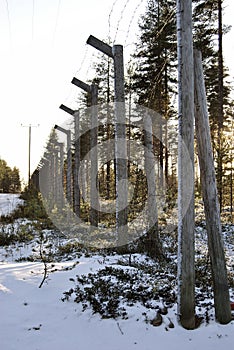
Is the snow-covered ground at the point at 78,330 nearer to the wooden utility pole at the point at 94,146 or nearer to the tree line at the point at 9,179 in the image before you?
the wooden utility pole at the point at 94,146

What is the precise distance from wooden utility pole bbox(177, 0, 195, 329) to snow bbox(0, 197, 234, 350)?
267 mm

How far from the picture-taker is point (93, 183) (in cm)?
1191

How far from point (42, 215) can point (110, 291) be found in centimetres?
1300

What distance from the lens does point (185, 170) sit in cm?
380

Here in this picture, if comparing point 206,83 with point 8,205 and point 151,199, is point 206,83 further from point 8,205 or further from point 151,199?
point 8,205

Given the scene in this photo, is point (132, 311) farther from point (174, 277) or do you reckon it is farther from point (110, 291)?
point (174, 277)

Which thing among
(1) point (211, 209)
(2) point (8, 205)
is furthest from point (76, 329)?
(2) point (8, 205)

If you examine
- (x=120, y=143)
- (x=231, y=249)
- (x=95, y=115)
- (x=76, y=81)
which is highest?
(x=76, y=81)

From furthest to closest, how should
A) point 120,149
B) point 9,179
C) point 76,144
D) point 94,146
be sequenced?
point 9,179
point 76,144
point 94,146
point 120,149

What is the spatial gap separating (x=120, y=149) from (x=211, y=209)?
459 cm

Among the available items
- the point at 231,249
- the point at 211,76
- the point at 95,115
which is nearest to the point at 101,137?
the point at 211,76

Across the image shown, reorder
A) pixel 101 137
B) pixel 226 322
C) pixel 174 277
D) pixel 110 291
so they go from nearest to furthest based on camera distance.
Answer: pixel 226 322, pixel 110 291, pixel 174 277, pixel 101 137

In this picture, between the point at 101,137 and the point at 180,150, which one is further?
the point at 101,137

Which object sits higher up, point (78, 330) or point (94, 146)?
point (94, 146)
